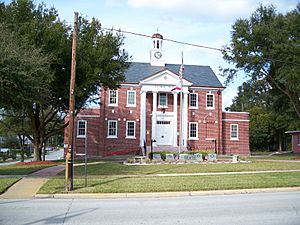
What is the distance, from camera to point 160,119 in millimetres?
42875

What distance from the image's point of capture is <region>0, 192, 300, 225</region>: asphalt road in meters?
8.63

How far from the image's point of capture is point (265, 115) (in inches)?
2692

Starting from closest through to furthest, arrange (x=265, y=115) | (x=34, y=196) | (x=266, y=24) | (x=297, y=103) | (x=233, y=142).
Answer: (x=34, y=196) < (x=266, y=24) < (x=297, y=103) < (x=233, y=142) < (x=265, y=115)

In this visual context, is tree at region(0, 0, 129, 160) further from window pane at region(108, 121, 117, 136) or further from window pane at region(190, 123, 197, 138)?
window pane at region(190, 123, 197, 138)

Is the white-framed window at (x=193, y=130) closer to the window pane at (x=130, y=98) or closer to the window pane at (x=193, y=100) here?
the window pane at (x=193, y=100)

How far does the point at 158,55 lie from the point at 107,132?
11.7 metres

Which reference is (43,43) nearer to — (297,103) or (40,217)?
(40,217)

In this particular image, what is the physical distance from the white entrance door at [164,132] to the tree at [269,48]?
932 centimetres

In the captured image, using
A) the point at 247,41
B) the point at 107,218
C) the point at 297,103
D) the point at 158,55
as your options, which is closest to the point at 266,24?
the point at 247,41

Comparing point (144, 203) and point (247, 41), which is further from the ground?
point (247, 41)

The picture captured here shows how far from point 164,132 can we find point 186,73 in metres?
8.33

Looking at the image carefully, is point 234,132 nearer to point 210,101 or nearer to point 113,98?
point 210,101

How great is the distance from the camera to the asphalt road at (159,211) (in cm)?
863

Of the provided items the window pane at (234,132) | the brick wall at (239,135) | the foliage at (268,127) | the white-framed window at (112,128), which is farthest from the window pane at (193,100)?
the foliage at (268,127)
